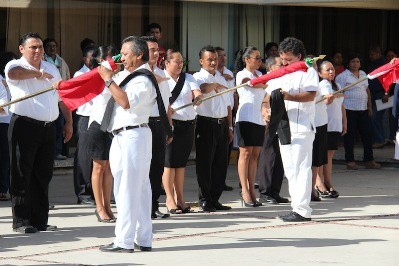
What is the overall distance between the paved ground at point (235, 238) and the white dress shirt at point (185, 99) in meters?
1.09

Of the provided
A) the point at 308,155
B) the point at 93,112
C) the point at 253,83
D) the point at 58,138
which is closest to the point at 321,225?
the point at 308,155

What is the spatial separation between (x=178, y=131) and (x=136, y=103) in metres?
2.94

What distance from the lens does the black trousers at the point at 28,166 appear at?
11297 mm

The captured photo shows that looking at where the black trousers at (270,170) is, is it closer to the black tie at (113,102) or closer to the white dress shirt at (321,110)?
the white dress shirt at (321,110)

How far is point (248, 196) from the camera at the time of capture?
13.7 m

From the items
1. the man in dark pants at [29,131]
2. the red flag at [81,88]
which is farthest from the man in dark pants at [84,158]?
the red flag at [81,88]

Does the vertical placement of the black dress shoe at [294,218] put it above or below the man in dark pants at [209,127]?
below

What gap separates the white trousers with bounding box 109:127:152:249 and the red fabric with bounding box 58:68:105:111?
3.81 ft

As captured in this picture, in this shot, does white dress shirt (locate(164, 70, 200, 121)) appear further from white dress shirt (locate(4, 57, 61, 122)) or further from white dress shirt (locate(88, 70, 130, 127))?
white dress shirt (locate(4, 57, 61, 122))

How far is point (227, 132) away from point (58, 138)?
14.6 feet

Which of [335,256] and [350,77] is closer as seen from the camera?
[335,256]

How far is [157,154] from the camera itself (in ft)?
39.3

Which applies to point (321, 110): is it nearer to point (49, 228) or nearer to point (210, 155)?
point (210, 155)

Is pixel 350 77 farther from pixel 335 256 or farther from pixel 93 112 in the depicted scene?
pixel 335 256
